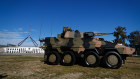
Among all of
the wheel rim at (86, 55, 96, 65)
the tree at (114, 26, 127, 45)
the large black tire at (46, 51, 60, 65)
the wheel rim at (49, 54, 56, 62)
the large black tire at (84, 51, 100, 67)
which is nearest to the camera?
the large black tire at (84, 51, 100, 67)

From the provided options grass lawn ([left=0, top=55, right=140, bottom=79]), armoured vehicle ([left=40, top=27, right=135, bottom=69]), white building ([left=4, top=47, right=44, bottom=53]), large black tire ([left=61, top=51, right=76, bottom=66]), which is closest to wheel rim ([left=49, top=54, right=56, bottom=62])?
armoured vehicle ([left=40, top=27, right=135, bottom=69])

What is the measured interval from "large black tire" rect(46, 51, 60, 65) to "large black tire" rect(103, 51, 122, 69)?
3.43 metres

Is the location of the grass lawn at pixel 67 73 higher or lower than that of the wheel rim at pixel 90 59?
lower

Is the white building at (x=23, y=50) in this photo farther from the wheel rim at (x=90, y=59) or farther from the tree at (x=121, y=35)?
Result: the wheel rim at (x=90, y=59)

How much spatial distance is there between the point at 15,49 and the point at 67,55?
56.4m

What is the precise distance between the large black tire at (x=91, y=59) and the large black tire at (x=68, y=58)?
36.9 inches

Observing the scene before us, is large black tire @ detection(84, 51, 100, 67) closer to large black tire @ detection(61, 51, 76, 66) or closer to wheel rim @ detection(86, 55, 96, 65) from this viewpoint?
wheel rim @ detection(86, 55, 96, 65)

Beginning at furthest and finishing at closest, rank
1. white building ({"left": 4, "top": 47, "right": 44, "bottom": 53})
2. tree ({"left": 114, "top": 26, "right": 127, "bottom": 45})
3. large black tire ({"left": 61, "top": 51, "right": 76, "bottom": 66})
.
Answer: white building ({"left": 4, "top": 47, "right": 44, "bottom": 53}) → tree ({"left": 114, "top": 26, "right": 127, "bottom": 45}) → large black tire ({"left": 61, "top": 51, "right": 76, "bottom": 66})

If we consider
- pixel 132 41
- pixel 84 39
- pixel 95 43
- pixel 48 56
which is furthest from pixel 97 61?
pixel 132 41

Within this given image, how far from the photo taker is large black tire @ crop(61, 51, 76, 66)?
7848 mm

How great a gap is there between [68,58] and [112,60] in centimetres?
305

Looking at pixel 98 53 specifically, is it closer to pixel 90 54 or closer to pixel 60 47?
pixel 90 54

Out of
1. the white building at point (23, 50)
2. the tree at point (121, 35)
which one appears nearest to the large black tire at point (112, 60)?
the tree at point (121, 35)

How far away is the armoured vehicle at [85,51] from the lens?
7.09m
